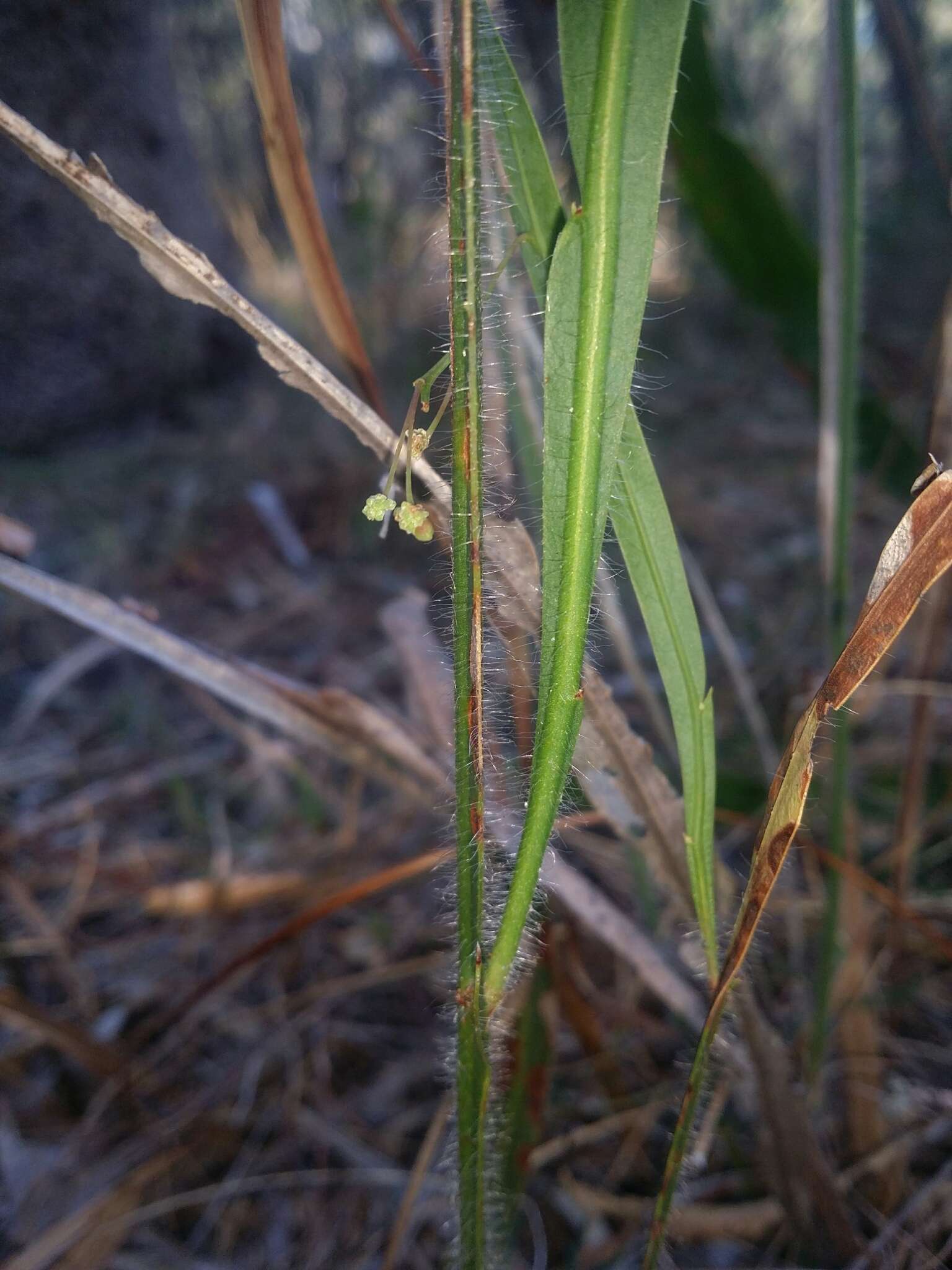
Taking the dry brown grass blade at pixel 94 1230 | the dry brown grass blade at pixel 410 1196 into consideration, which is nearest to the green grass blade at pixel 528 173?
the dry brown grass blade at pixel 410 1196

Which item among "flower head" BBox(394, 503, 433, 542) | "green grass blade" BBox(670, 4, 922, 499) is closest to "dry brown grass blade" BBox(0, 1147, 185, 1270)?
"flower head" BBox(394, 503, 433, 542)

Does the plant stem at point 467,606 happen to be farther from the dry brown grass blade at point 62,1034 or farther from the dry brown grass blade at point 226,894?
the dry brown grass blade at point 226,894

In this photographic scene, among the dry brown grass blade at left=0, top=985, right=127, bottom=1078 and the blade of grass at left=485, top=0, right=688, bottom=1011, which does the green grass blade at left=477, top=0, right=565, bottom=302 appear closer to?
the blade of grass at left=485, top=0, right=688, bottom=1011

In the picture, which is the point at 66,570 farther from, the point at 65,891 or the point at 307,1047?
the point at 307,1047

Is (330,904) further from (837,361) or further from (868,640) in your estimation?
(837,361)

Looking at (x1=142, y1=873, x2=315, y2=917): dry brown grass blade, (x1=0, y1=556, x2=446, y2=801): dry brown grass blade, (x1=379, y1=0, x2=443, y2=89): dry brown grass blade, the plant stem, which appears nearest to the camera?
the plant stem

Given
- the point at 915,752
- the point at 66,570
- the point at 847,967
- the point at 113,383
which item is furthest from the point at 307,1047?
the point at 113,383

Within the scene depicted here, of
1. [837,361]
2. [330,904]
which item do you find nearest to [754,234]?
[837,361]
